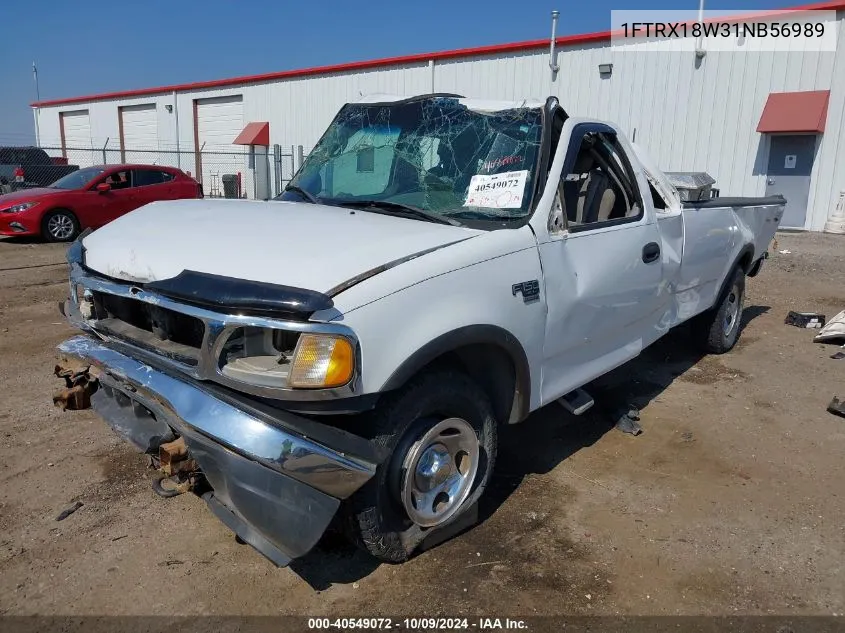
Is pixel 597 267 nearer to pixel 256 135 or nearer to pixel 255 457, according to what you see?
pixel 255 457

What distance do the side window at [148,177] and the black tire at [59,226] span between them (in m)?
1.50

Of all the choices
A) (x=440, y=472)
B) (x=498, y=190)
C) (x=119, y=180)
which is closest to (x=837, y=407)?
(x=498, y=190)

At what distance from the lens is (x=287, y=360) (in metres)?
2.50

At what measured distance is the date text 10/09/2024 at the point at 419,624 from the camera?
2578mm

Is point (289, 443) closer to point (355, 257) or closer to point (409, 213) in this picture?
point (355, 257)

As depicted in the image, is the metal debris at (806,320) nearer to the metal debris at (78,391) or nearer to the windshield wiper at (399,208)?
the windshield wiper at (399,208)

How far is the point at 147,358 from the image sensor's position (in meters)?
2.79

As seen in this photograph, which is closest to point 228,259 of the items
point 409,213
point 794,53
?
point 409,213

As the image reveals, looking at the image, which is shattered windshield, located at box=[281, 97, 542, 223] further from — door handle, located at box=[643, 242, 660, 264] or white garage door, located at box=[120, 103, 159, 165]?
white garage door, located at box=[120, 103, 159, 165]

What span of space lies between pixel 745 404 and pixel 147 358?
4.28 metres

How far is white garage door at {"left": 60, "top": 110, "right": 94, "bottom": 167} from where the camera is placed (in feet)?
124

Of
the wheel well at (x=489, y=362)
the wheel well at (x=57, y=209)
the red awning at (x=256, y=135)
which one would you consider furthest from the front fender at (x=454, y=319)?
the red awning at (x=256, y=135)

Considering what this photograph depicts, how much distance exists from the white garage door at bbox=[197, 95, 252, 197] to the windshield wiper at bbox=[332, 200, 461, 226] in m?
25.6

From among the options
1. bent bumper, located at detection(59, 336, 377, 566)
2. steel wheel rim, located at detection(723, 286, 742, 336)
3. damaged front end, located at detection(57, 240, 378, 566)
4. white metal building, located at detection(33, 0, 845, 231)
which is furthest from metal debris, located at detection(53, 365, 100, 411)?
white metal building, located at detection(33, 0, 845, 231)
